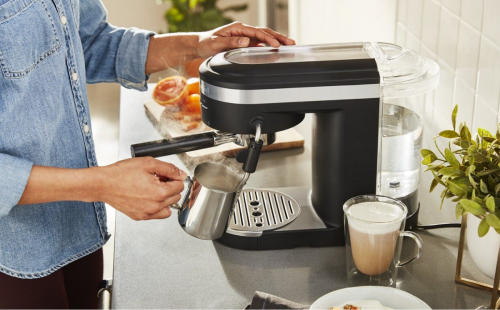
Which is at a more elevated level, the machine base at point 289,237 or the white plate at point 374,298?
the white plate at point 374,298

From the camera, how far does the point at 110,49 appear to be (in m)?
1.44

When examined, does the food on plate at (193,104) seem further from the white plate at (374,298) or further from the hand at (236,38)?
the white plate at (374,298)

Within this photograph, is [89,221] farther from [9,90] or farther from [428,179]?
[428,179]

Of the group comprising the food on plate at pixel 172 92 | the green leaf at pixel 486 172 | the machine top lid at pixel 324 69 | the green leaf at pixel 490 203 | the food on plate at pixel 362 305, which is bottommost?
the food on plate at pixel 362 305

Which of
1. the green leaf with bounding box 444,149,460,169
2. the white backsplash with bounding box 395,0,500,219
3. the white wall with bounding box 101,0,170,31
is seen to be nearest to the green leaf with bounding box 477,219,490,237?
the green leaf with bounding box 444,149,460,169

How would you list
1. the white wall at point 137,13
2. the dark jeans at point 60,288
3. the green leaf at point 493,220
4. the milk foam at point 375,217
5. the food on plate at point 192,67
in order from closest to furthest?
1. the green leaf at point 493,220
2. the milk foam at point 375,217
3. the dark jeans at point 60,288
4. the food on plate at point 192,67
5. the white wall at point 137,13

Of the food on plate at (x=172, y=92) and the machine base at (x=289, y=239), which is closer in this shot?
the machine base at (x=289, y=239)

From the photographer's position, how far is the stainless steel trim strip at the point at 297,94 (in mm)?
988

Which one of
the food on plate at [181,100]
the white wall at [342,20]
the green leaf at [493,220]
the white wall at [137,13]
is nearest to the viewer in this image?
the green leaf at [493,220]

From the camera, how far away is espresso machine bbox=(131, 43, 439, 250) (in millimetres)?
992

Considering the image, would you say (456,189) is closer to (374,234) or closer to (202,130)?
(374,234)

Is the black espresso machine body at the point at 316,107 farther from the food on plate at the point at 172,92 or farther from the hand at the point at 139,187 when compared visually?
the food on plate at the point at 172,92

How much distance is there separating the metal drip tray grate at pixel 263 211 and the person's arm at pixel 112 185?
0.19 m

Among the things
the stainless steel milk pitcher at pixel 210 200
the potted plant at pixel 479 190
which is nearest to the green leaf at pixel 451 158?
the potted plant at pixel 479 190
